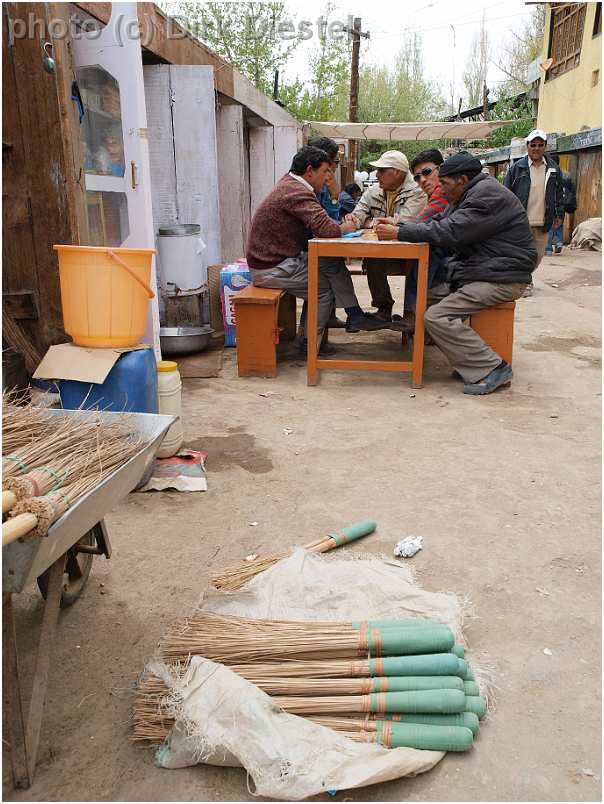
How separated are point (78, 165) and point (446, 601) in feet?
10.1

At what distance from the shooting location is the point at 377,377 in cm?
598

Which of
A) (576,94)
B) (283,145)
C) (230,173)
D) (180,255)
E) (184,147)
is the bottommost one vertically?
(180,255)

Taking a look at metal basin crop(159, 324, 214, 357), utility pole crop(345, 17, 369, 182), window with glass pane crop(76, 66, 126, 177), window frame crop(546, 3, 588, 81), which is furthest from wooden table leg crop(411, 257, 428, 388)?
utility pole crop(345, 17, 369, 182)

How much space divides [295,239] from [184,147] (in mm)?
1781

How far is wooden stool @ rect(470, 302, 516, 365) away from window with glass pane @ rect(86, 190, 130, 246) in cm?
269

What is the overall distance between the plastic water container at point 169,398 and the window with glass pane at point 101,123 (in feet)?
4.95

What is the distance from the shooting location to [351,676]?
211 centimetres

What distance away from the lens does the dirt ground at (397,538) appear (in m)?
1.96

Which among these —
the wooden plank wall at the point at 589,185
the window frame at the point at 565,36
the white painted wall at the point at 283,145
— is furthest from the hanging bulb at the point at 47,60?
the window frame at the point at 565,36

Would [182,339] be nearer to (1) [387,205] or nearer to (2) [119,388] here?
(1) [387,205]

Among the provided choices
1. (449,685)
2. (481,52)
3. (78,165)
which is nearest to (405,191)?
(78,165)

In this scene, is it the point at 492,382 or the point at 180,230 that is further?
the point at 180,230

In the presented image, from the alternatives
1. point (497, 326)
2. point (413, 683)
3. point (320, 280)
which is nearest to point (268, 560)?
point (413, 683)

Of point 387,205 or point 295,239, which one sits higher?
point 387,205
